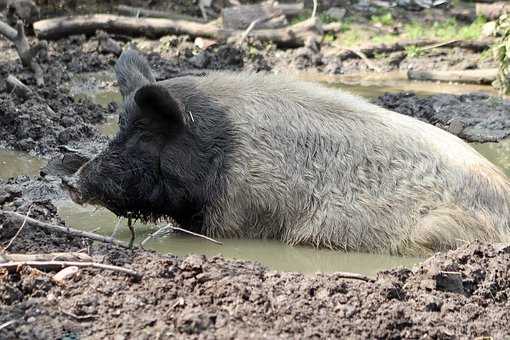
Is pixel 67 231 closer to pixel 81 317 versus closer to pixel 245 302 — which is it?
pixel 81 317

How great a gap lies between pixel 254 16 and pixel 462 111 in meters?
5.70

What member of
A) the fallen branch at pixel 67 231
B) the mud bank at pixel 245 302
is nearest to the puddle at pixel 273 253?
the fallen branch at pixel 67 231

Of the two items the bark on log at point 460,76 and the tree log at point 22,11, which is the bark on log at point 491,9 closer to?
the bark on log at point 460,76

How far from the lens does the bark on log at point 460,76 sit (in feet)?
41.0

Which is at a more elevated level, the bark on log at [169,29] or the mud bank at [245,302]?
the mud bank at [245,302]

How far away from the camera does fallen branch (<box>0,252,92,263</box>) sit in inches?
172

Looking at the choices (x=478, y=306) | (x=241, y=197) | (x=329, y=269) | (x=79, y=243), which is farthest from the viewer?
(x=241, y=197)

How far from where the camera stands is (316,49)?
14289 mm

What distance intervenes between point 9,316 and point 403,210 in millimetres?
2924

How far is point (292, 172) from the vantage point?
6.16m

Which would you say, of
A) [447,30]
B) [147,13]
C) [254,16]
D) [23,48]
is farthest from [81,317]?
[447,30]

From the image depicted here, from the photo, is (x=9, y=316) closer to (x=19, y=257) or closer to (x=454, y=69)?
(x=19, y=257)

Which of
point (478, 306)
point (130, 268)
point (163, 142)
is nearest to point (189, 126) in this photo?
point (163, 142)

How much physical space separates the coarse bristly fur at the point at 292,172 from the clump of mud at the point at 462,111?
9.92 feet
